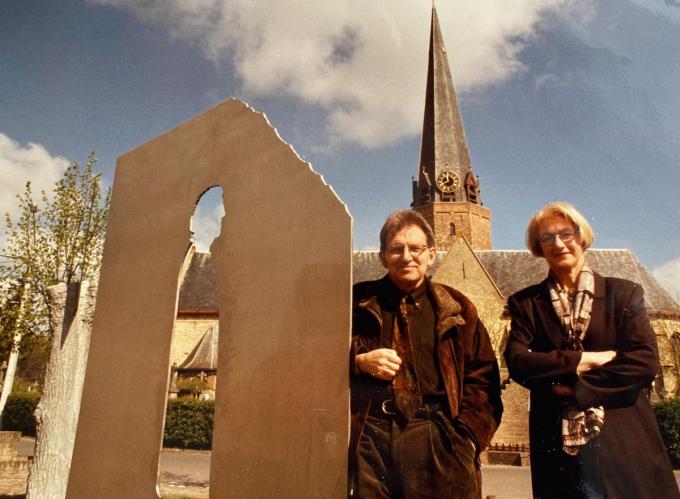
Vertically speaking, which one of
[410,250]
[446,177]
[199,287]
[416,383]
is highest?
[446,177]

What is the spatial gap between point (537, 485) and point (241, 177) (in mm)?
2490

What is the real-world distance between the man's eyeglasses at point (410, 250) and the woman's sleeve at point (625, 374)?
0.98 metres

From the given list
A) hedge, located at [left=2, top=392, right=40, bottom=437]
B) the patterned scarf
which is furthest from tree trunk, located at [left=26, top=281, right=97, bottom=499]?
hedge, located at [left=2, top=392, right=40, bottom=437]

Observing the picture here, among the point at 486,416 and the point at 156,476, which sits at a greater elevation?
the point at 486,416

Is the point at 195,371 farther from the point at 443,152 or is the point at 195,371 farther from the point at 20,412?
the point at 443,152

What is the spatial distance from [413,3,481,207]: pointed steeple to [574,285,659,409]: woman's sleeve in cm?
3524

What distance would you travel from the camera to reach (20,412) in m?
24.1

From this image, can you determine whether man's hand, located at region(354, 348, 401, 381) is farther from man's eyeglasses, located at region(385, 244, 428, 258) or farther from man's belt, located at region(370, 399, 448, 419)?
man's eyeglasses, located at region(385, 244, 428, 258)

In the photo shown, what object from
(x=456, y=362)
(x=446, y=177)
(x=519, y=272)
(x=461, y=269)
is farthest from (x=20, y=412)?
(x=446, y=177)

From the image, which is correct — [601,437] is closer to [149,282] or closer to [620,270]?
[149,282]

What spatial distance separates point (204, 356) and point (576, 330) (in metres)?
26.0

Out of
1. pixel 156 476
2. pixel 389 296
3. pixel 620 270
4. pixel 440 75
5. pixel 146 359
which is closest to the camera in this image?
pixel 389 296

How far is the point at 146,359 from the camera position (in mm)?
3541

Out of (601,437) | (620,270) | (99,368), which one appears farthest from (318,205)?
(620,270)
